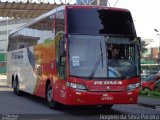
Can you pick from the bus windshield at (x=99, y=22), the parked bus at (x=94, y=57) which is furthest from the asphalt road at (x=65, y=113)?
the bus windshield at (x=99, y=22)

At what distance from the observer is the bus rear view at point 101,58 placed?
47.4 feet

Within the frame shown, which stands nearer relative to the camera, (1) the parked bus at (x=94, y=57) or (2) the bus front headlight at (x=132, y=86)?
(1) the parked bus at (x=94, y=57)

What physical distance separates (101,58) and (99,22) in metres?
1.33

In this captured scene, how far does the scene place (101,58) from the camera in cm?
1468

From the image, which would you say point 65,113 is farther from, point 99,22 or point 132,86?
point 99,22

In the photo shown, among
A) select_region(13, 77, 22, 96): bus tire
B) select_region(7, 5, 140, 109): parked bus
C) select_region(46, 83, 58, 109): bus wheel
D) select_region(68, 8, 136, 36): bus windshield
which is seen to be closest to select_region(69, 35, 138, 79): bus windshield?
select_region(7, 5, 140, 109): parked bus

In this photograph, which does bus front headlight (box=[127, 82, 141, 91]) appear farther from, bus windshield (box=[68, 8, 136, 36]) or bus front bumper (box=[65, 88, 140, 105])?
bus windshield (box=[68, 8, 136, 36])

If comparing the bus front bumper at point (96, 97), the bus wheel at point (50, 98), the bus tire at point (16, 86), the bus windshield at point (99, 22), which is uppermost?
the bus windshield at point (99, 22)

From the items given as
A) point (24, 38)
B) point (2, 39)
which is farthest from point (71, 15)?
point (2, 39)

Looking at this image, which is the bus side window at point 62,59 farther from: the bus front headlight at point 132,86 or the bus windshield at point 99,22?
the bus front headlight at point 132,86

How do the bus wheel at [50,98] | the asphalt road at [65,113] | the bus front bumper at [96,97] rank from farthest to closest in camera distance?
1. the bus wheel at [50,98]
2. the asphalt road at [65,113]
3. the bus front bumper at [96,97]

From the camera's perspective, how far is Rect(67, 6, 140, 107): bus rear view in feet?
47.4

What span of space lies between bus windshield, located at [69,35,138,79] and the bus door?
0.42 meters

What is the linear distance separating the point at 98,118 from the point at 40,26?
21.4ft
